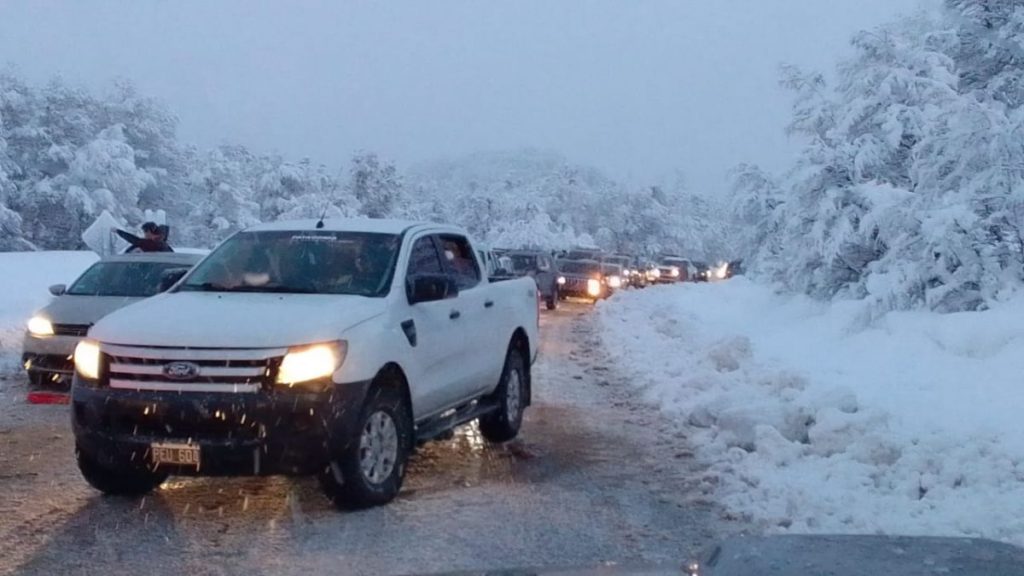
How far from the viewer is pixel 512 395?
408 inches

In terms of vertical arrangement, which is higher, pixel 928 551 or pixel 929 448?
pixel 928 551

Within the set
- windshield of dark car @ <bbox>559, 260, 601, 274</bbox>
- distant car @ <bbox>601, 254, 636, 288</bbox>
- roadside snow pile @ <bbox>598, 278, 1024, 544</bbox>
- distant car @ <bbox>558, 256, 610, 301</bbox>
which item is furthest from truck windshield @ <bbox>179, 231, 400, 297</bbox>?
distant car @ <bbox>601, 254, 636, 288</bbox>

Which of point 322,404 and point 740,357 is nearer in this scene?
point 322,404

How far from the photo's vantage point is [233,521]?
7293 mm

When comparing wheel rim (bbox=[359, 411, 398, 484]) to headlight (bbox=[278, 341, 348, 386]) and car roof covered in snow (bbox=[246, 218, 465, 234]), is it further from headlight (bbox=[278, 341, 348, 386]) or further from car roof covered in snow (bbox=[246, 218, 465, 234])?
car roof covered in snow (bbox=[246, 218, 465, 234])

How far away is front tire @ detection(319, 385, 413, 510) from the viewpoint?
725 centimetres

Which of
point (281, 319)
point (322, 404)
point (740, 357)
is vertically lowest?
point (740, 357)

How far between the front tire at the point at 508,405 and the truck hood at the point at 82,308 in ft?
15.9

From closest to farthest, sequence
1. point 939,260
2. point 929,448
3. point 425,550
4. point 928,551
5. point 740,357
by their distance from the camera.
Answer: point 928,551 → point 425,550 → point 929,448 → point 740,357 → point 939,260

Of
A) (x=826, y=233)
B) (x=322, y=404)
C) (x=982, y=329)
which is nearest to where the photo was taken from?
(x=322, y=404)

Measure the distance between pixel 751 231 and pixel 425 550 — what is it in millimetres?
27532

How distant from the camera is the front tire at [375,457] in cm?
725

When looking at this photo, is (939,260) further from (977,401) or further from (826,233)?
(977,401)

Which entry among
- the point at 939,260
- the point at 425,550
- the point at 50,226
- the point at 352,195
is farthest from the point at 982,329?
the point at 352,195
